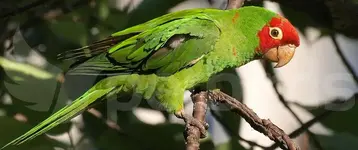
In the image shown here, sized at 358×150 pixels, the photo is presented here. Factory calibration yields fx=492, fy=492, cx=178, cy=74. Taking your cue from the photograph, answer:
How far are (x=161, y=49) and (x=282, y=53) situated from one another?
0.68ft

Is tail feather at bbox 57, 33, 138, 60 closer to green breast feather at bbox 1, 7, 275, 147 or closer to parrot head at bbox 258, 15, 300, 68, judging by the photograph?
green breast feather at bbox 1, 7, 275, 147

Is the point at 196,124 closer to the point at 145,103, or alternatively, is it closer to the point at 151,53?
the point at 151,53

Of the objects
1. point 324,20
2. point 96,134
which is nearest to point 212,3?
point 324,20

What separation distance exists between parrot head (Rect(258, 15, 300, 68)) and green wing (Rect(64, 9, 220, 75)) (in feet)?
0.27

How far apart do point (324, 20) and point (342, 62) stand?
136 mm

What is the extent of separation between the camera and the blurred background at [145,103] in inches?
47.3

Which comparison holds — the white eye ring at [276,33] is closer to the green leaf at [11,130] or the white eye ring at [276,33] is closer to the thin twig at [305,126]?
the thin twig at [305,126]

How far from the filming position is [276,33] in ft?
2.73

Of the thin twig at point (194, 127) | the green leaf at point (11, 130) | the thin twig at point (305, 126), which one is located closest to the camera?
the thin twig at point (194, 127)

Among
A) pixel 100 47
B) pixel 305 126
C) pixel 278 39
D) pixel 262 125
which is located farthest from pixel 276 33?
pixel 305 126

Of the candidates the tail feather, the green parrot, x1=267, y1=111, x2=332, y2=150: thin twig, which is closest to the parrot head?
the green parrot

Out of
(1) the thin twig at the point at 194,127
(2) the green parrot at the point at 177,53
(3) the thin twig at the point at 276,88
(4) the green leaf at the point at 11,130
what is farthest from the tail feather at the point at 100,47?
(3) the thin twig at the point at 276,88

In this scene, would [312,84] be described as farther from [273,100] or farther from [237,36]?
[237,36]

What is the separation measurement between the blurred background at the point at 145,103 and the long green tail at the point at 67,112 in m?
0.33
